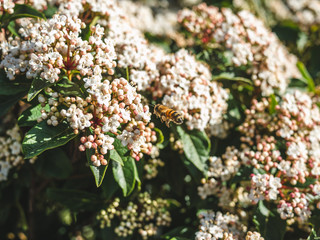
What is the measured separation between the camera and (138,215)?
8.79 feet

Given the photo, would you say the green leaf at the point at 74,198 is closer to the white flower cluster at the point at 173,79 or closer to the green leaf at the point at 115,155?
the green leaf at the point at 115,155

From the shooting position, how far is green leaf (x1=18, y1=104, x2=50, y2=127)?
1989 millimetres

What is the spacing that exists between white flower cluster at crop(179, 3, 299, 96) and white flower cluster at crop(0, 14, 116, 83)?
1302 millimetres

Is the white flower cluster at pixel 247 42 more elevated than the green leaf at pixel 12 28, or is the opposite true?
the green leaf at pixel 12 28

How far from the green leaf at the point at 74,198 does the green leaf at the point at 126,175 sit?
0.59 meters

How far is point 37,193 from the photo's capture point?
2.96 metres

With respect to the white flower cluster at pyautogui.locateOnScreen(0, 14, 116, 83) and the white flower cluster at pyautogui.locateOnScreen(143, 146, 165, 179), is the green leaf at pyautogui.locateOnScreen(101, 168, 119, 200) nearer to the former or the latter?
the white flower cluster at pyautogui.locateOnScreen(143, 146, 165, 179)

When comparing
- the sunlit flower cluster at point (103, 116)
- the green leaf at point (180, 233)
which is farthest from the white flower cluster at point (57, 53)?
the green leaf at point (180, 233)

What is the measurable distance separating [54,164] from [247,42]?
6.95 ft

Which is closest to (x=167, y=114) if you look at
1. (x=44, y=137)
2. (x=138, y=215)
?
(x=44, y=137)

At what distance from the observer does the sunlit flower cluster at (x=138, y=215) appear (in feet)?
8.37

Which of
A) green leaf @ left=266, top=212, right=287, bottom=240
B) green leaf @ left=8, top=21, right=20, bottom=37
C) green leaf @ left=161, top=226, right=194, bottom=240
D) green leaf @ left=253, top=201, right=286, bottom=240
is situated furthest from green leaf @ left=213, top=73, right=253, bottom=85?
green leaf @ left=8, top=21, right=20, bottom=37

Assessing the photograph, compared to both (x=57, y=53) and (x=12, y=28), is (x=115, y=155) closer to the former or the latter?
(x=57, y=53)

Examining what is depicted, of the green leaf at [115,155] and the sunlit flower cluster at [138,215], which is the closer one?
the green leaf at [115,155]
